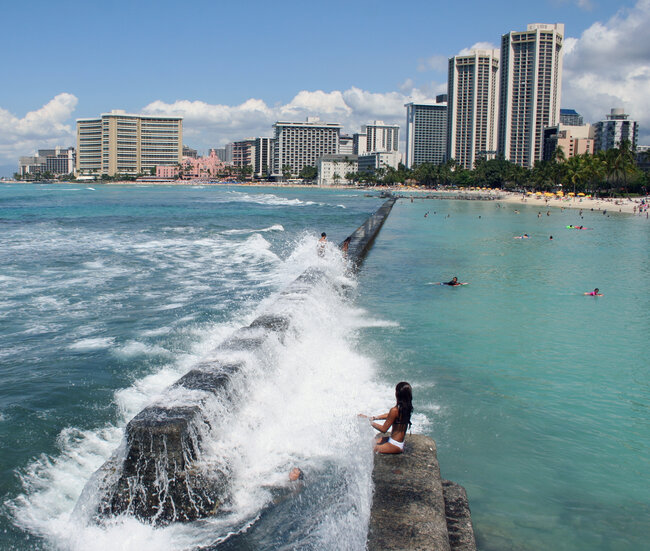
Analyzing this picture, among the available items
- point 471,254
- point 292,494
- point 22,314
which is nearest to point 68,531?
point 292,494

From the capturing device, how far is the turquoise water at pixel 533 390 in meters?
5.93

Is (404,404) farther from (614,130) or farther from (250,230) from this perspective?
(614,130)

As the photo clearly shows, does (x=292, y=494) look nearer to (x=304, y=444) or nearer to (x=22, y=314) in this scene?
(x=304, y=444)

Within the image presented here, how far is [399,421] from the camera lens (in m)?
5.80

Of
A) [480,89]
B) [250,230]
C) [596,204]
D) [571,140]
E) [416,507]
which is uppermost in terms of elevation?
[480,89]

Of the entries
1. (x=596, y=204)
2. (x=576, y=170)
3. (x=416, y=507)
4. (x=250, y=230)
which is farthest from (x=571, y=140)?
(x=416, y=507)

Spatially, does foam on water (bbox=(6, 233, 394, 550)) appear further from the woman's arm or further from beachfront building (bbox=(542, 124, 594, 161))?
beachfront building (bbox=(542, 124, 594, 161))

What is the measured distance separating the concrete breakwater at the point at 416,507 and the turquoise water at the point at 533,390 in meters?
0.47

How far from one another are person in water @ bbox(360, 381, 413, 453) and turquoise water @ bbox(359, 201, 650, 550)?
3.35 feet

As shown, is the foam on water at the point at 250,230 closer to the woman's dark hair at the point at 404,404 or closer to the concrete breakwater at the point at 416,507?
the woman's dark hair at the point at 404,404

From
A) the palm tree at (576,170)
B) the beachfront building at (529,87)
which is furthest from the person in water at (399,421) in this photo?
the beachfront building at (529,87)

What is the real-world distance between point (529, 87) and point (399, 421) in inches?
7658

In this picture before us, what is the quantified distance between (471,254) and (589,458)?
20.1 m

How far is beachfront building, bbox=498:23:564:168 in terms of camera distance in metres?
176
